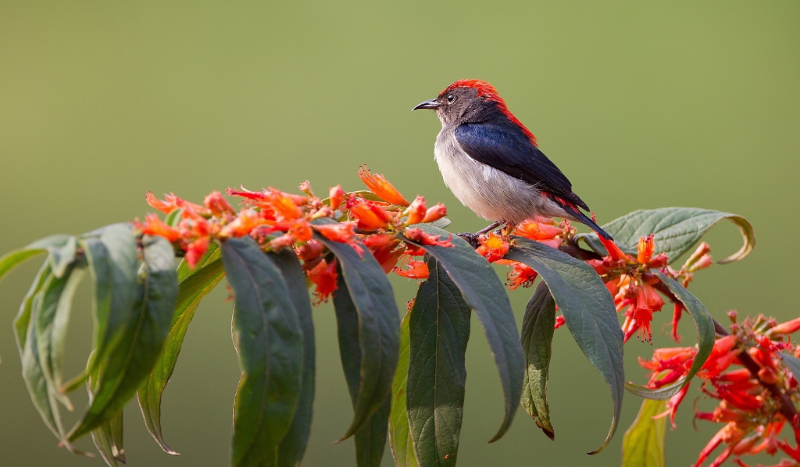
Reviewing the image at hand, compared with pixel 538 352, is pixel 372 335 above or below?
above

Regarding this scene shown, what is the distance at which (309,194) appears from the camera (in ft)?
5.08

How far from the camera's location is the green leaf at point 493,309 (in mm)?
1025

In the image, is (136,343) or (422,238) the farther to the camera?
(422,238)

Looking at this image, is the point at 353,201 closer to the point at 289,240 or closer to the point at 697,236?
the point at 289,240

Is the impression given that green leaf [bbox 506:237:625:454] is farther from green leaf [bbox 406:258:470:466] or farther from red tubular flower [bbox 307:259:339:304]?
red tubular flower [bbox 307:259:339:304]

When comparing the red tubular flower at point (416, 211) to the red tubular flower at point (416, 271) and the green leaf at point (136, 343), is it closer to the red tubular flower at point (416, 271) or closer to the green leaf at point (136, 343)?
the red tubular flower at point (416, 271)

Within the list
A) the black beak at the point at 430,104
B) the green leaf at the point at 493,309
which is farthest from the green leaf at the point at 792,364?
the black beak at the point at 430,104

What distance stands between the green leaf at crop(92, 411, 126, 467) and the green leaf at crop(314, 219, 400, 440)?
0.44 meters

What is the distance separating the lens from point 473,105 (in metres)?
4.17

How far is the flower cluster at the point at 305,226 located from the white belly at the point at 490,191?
1858 mm

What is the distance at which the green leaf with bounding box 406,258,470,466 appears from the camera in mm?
1212

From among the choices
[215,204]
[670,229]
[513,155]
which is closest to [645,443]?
[670,229]

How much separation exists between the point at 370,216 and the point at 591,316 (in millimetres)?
474

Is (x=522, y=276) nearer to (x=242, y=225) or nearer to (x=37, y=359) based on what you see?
(x=242, y=225)
